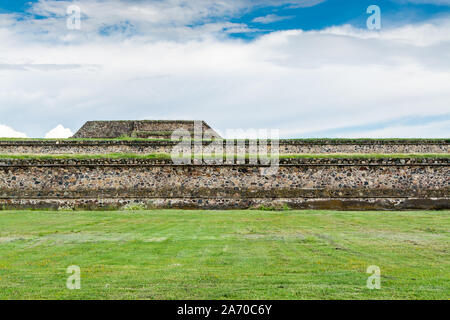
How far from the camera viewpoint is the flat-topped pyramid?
29.4 meters

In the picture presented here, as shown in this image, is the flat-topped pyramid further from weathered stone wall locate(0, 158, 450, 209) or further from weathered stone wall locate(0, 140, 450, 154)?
weathered stone wall locate(0, 158, 450, 209)

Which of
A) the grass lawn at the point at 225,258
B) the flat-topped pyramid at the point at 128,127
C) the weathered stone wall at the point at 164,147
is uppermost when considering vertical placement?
the flat-topped pyramid at the point at 128,127

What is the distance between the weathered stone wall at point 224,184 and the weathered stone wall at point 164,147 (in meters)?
6.66

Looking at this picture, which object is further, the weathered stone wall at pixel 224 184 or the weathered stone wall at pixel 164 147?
the weathered stone wall at pixel 164 147

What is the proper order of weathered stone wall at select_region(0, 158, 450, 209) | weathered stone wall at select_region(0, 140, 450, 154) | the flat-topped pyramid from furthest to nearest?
the flat-topped pyramid < weathered stone wall at select_region(0, 140, 450, 154) < weathered stone wall at select_region(0, 158, 450, 209)

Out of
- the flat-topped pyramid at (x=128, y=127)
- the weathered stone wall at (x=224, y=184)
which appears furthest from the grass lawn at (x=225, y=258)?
the flat-topped pyramid at (x=128, y=127)

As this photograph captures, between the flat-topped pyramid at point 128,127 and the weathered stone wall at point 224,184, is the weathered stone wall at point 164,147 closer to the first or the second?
the flat-topped pyramid at point 128,127

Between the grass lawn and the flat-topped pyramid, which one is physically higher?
the flat-topped pyramid

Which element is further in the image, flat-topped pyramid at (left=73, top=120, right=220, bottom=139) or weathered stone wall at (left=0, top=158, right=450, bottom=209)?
flat-topped pyramid at (left=73, top=120, right=220, bottom=139)

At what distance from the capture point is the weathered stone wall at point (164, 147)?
24344 mm

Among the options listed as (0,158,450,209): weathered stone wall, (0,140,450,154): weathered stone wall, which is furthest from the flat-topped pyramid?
(0,158,450,209): weathered stone wall

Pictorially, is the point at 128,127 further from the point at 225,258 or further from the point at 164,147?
the point at 225,258

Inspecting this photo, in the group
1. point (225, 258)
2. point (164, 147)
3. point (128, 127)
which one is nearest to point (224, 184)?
point (164, 147)

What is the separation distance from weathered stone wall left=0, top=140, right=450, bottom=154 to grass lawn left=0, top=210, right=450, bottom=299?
36.8ft
